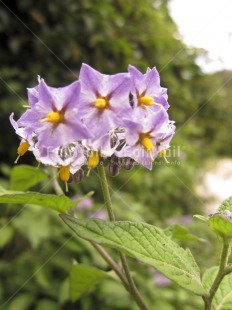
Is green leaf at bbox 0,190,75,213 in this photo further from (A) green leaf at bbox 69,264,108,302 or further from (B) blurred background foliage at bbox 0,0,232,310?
(B) blurred background foliage at bbox 0,0,232,310

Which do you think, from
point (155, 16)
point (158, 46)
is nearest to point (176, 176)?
point (158, 46)

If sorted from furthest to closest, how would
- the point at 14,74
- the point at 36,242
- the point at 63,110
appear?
the point at 14,74 → the point at 36,242 → the point at 63,110

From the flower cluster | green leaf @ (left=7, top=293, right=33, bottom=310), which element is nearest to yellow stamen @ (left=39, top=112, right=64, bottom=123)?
the flower cluster

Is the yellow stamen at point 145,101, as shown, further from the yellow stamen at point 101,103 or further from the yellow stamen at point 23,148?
the yellow stamen at point 23,148

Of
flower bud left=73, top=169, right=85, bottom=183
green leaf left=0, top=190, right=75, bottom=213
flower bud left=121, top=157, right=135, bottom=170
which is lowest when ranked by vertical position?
green leaf left=0, top=190, right=75, bottom=213

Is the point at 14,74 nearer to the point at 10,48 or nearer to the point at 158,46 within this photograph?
the point at 10,48

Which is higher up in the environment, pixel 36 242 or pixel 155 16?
pixel 155 16
